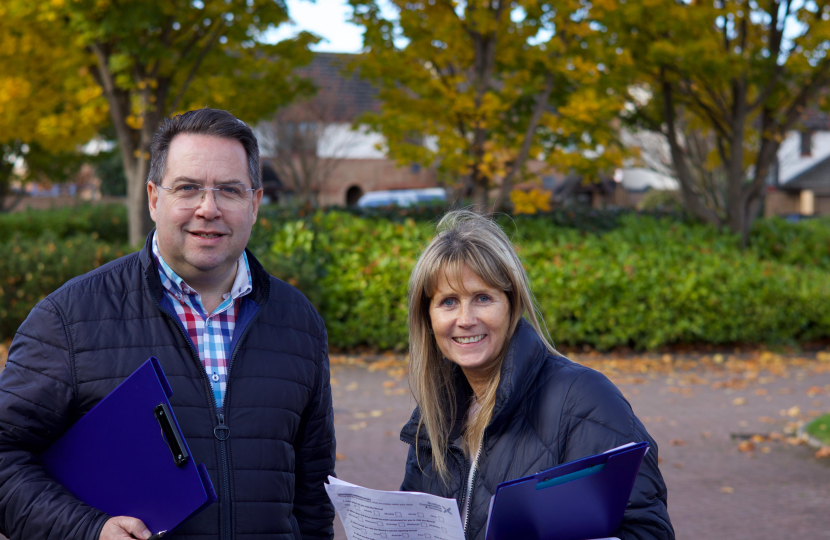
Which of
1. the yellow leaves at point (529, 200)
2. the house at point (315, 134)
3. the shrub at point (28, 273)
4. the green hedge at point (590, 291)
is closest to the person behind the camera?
the shrub at point (28, 273)

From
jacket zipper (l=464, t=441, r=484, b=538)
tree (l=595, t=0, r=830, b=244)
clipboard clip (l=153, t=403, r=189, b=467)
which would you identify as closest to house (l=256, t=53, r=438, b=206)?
tree (l=595, t=0, r=830, b=244)

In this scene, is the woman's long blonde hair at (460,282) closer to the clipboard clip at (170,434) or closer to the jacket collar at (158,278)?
the jacket collar at (158,278)

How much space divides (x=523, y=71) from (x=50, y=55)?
8000 mm

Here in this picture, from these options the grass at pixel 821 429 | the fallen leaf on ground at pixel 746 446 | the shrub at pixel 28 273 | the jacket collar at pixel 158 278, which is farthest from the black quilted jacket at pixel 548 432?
the shrub at pixel 28 273

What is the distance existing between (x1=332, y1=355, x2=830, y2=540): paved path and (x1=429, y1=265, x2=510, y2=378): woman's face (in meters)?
2.98

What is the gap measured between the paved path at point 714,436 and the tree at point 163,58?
16.1 ft

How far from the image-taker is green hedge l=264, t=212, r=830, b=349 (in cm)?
1063

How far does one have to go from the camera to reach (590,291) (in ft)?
35.1

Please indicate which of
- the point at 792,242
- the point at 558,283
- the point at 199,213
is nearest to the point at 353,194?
the point at 792,242

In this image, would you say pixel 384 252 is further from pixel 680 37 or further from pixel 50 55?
pixel 50 55

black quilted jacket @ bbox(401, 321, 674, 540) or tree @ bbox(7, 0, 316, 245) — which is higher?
tree @ bbox(7, 0, 316, 245)

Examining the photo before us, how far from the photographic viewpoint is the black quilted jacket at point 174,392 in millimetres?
2002

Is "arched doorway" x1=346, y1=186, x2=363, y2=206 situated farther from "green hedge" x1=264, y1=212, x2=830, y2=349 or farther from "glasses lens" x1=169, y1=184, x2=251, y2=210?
"glasses lens" x1=169, y1=184, x2=251, y2=210

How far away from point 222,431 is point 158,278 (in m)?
0.50
